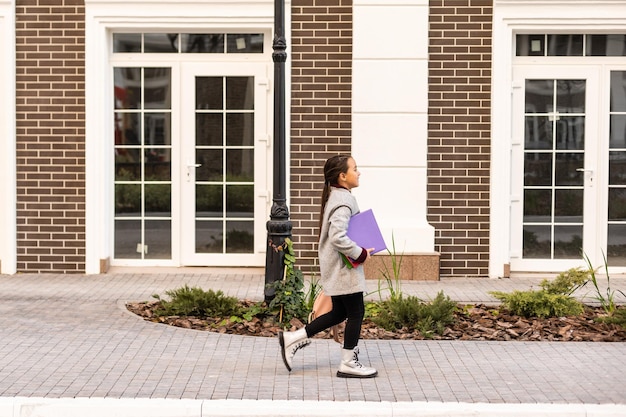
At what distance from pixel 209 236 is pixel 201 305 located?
11.7 ft

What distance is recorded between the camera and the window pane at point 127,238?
13.5 metres

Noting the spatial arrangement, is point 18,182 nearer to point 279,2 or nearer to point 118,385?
point 279,2

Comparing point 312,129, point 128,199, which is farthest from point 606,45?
point 128,199

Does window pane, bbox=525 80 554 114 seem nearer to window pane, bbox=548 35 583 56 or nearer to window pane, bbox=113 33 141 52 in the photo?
window pane, bbox=548 35 583 56

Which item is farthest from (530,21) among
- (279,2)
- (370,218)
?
(370,218)

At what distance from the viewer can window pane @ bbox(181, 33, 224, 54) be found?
13.4 meters

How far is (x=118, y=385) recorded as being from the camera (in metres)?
7.32

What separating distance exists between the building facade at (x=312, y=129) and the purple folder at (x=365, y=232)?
16.7ft

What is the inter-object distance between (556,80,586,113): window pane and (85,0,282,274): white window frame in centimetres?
327

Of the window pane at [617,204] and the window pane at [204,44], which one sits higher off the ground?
the window pane at [204,44]

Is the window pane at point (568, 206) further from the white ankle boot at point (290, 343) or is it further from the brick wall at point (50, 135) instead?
the white ankle boot at point (290, 343)

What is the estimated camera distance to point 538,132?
13.3 metres

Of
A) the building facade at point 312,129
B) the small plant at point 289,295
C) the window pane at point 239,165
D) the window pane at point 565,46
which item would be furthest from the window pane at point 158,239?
the window pane at point 565,46

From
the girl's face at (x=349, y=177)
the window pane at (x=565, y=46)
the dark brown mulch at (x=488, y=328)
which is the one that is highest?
the window pane at (x=565, y=46)
